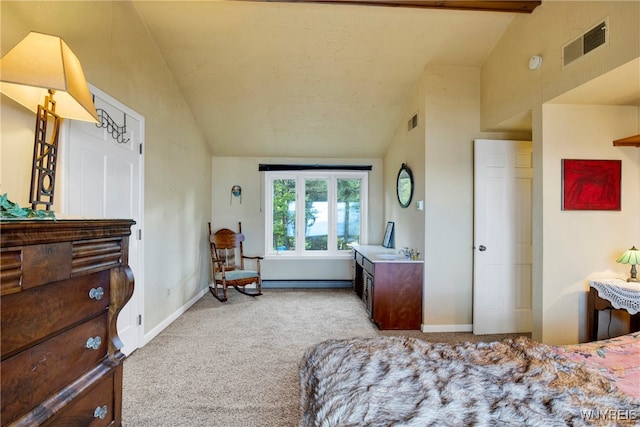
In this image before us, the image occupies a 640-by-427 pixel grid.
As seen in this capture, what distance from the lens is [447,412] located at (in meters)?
0.97

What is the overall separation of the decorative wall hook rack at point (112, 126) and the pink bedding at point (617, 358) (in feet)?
10.5

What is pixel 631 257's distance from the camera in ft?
8.14

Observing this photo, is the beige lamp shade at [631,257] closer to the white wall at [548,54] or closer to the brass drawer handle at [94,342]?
the white wall at [548,54]

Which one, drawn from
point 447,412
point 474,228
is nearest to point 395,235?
point 474,228

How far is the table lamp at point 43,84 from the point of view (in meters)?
1.33

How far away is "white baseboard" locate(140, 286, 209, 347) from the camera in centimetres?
314

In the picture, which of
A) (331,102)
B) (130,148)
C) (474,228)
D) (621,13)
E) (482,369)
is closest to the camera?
(482,369)

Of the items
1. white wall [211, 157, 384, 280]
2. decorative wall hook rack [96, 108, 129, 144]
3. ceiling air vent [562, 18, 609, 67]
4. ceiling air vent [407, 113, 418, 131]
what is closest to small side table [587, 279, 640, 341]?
ceiling air vent [562, 18, 609, 67]

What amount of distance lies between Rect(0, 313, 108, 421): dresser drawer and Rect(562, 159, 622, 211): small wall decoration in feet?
10.5

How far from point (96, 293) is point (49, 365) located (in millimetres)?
274

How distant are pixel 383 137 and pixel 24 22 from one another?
3991 mm

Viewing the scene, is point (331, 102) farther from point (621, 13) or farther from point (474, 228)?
point (621, 13)

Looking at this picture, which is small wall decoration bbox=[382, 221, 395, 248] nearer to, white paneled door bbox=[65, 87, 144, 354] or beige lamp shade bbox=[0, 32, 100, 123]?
white paneled door bbox=[65, 87, 144, 354]

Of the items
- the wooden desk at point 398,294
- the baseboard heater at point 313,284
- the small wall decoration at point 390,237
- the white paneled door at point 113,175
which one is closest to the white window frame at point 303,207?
the baseboard heater at point 313,284
